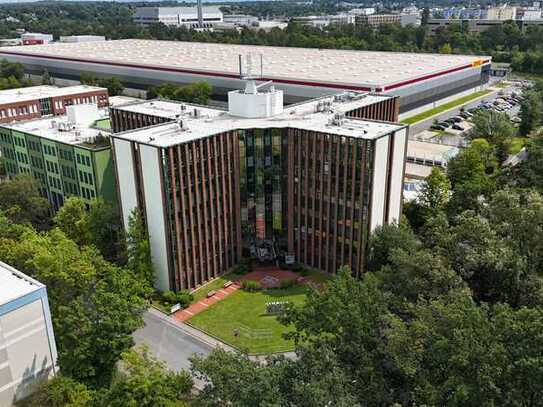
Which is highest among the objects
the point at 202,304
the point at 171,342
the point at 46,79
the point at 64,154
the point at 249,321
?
the point at 64,154

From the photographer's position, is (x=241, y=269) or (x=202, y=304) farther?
(x=241, y=269)

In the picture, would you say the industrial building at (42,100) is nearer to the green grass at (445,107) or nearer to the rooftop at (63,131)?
the rooftop at (63,131)

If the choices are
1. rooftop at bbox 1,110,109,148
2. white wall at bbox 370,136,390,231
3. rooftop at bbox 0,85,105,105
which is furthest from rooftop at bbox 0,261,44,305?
rooftop at bbox 0,85,105,105

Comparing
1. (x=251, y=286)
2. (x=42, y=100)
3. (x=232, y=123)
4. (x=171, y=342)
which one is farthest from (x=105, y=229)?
(x=42, y=100)

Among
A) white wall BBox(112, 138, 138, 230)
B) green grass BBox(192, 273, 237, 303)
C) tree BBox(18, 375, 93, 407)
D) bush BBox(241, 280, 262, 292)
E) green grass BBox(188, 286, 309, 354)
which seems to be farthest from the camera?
bush BBox(241, 280, 262, 292)

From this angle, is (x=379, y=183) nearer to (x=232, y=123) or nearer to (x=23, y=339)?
(x=232, y=123)

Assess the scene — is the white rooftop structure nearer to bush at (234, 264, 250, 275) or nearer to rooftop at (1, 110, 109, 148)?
rooftop at (1, 110, 109, 148)
